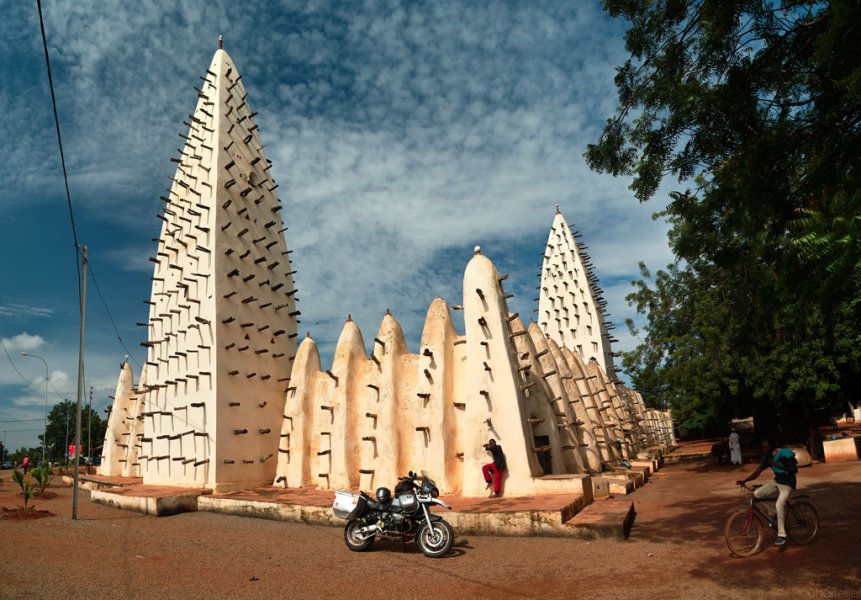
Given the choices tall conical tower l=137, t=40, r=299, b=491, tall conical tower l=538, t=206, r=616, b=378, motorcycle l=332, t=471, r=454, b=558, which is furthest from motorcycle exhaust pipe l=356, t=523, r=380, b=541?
tall conical tower l=538, t=206, r=616, b=378

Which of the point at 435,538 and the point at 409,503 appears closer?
the point at 435,538

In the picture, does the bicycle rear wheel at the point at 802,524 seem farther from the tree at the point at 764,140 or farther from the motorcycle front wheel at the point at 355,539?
the motorcycle front wheel at the point at 355,539

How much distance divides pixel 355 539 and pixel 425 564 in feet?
5.24

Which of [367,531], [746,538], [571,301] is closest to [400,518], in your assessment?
[367,531]

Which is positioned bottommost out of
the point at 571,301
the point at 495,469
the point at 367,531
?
the point at 367,531

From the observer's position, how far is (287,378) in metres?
20.5

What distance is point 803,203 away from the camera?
687 cm

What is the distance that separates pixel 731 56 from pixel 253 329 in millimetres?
16560

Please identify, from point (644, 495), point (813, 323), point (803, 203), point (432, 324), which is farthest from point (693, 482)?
point (803, 203)

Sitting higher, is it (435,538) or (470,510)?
(470,510)

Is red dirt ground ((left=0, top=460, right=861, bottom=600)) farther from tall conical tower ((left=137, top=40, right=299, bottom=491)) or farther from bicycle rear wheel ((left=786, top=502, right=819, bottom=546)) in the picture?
tall conical tower ((left=137, top=40, right=299, bottom=491))

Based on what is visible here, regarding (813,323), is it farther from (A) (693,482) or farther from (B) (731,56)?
(B) (731,56)

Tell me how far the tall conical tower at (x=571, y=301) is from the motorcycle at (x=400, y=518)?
90.3ft

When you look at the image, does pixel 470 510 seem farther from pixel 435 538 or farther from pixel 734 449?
pixel 734 449
